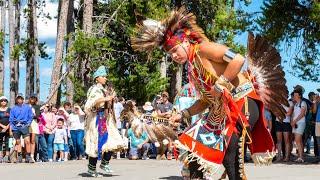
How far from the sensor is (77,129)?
51.9 ft

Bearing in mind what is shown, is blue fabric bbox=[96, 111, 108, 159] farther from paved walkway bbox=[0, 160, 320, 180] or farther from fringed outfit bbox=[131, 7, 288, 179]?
fringed outfit bbox=[131, 7, 288, 179]

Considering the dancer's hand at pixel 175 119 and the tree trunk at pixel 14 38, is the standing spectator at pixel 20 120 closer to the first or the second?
the dancer's hand at pixel 175 119

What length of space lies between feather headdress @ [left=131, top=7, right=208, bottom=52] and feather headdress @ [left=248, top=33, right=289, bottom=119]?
60 cm

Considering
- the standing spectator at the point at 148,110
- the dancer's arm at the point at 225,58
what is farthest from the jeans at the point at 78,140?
the dancer's arm at the point at 225,58

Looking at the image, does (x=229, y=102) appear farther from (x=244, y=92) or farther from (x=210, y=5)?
(x=210, y=5)

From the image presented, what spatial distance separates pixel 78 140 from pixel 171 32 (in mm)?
10707

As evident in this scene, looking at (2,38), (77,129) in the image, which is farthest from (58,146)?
(2,38)

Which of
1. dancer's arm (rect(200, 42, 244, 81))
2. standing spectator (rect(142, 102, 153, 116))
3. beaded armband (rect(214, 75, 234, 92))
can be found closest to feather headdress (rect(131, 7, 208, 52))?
dancer's arm (rect(200, 42, 244, 81))

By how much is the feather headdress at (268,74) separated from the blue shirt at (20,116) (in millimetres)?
9819

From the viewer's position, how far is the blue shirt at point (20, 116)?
14703 millimetres

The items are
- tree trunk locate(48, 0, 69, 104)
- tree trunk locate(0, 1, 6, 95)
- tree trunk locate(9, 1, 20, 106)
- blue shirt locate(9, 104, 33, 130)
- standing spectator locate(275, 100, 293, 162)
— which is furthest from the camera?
tree trunk locate(9, 1, 20, 106)

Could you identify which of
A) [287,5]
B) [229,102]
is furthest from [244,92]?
[287,5]

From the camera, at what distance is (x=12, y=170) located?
1222 centimetres

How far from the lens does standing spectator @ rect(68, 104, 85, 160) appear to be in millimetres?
15797
